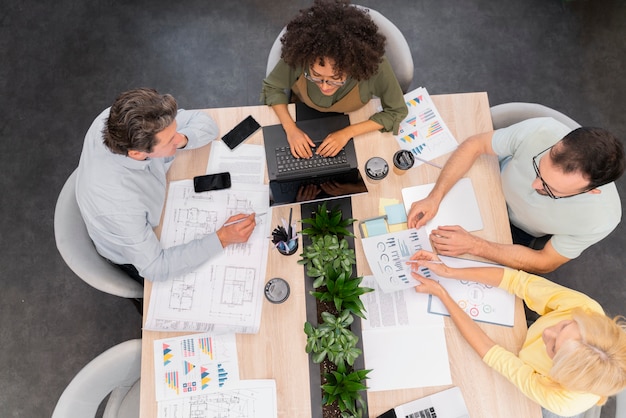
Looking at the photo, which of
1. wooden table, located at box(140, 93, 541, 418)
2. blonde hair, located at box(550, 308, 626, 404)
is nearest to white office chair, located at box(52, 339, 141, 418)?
wooden table, located at box(140, 93, 541, 418)

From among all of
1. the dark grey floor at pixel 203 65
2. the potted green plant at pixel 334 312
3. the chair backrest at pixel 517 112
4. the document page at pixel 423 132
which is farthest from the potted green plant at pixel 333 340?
the dark grey floor at pixel 203 65

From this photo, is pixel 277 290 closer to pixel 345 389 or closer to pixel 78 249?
pixel 345 389

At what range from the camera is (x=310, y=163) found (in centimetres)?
186

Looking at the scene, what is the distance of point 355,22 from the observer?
67.1 inches

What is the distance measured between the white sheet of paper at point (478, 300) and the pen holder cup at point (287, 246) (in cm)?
51

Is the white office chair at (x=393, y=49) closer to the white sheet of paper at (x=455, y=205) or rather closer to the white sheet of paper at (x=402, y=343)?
the white sheet of paper at (x=455, y=205)

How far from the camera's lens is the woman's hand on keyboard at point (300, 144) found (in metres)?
1.86

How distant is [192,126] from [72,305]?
1.35 metres

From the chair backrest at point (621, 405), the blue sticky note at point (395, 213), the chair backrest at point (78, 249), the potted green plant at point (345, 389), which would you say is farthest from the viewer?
the blue sticky note at point (395, 213)

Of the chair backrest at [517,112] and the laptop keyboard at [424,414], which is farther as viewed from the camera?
the chair backrest at [517,112]

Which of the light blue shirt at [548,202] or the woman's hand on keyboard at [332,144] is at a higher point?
the woman's hand on keyboard at [332,144]

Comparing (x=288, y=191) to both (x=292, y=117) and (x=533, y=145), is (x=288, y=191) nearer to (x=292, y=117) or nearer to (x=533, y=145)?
(x=292, y=117)

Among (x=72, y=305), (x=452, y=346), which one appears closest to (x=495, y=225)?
(x=452, y=346)

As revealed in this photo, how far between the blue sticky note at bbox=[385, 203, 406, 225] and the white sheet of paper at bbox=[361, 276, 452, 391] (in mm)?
259
